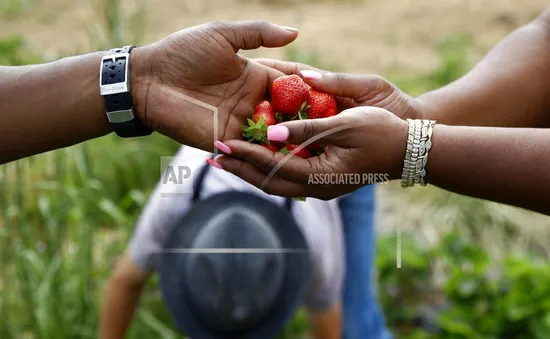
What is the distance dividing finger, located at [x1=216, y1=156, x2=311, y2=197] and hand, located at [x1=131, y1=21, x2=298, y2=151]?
0.39 feet

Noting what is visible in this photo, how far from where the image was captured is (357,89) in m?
1.85

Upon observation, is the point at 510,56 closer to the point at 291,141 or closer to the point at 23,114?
the point at 291,141

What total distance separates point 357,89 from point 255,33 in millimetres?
305

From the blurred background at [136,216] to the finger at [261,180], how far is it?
1087 millimetres

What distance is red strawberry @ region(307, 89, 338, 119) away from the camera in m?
1.75

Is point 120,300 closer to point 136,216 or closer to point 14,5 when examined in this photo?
point 136,216

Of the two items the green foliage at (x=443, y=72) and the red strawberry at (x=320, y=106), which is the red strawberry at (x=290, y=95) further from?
the green foliage at (x=443, y=72)

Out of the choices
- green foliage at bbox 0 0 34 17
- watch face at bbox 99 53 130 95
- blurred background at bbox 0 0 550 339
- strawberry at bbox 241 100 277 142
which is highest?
watch face at bbox 99 53 130 95

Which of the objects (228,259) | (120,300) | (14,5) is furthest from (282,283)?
(14,5)

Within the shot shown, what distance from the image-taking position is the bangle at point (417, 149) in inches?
61.4

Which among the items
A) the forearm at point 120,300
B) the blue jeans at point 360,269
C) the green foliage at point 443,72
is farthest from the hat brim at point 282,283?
the green foliage at point 443,72

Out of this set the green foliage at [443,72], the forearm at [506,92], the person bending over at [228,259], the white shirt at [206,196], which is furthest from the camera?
the green foliage at [443,72]

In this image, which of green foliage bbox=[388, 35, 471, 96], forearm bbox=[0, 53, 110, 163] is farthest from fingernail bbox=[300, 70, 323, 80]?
green foliage bbox=[388, 35, 471, 96]

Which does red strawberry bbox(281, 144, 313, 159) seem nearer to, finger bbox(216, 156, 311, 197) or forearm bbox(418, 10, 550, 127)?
finger bbox(216, 156, 311, 197)
